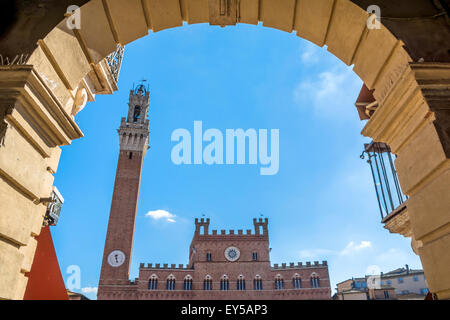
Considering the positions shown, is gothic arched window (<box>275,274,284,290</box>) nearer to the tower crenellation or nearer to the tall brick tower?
the tall brick tower

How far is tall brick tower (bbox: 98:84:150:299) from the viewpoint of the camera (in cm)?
3794

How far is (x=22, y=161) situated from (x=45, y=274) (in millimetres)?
1834

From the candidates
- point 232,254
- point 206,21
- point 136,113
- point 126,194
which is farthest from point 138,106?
point 206,21

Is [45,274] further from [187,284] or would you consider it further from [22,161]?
[187,284]

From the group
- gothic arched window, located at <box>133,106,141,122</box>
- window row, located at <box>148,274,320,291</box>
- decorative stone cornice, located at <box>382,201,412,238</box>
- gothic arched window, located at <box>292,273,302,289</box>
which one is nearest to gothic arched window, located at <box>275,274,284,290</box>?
window row, located at <box>148,274,320,291</box>

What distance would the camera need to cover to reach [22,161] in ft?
7.91

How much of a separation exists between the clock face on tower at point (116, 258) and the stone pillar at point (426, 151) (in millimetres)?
41207

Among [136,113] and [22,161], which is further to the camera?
[136,113]

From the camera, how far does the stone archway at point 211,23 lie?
2.28 meters

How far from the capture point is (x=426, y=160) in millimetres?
2412

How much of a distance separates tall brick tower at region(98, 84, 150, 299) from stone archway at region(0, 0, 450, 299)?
39.6 metres

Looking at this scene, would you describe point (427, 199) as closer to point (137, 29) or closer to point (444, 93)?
point (444, 93)

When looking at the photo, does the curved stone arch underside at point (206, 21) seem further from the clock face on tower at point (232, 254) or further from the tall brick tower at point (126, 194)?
the clock face on tower at point (232, 254)
